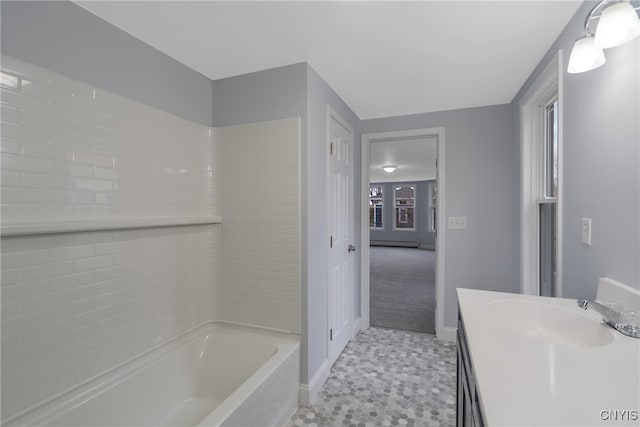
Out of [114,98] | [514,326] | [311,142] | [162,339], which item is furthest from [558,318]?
[114,98]

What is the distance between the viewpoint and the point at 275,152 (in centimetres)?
198

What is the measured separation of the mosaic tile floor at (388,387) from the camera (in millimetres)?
1783

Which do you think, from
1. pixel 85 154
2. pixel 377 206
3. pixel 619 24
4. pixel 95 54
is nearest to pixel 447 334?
pixel 619 24

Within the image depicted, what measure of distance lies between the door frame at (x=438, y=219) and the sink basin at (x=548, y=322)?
1.59 meters

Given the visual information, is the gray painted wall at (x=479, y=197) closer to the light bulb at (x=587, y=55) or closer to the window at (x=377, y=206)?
the light bulb at (x=587, y=55)

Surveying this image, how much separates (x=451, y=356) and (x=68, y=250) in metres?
2.83

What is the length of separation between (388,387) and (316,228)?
127cm

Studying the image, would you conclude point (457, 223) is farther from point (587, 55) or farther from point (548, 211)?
point (587, 55)

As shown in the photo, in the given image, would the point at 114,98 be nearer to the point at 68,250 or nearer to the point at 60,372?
the point at 68,250

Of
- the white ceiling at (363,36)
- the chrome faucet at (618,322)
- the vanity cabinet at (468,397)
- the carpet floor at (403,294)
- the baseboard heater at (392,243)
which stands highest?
the white ceiling at (363,36)

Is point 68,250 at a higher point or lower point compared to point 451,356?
higher

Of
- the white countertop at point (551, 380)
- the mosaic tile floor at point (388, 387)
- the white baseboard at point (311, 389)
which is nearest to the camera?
the white countertop at point (551, 380)

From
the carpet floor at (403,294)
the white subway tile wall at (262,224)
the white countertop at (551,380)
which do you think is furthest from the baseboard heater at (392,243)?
the white countertop at (551,380)

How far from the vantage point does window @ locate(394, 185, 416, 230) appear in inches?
392
